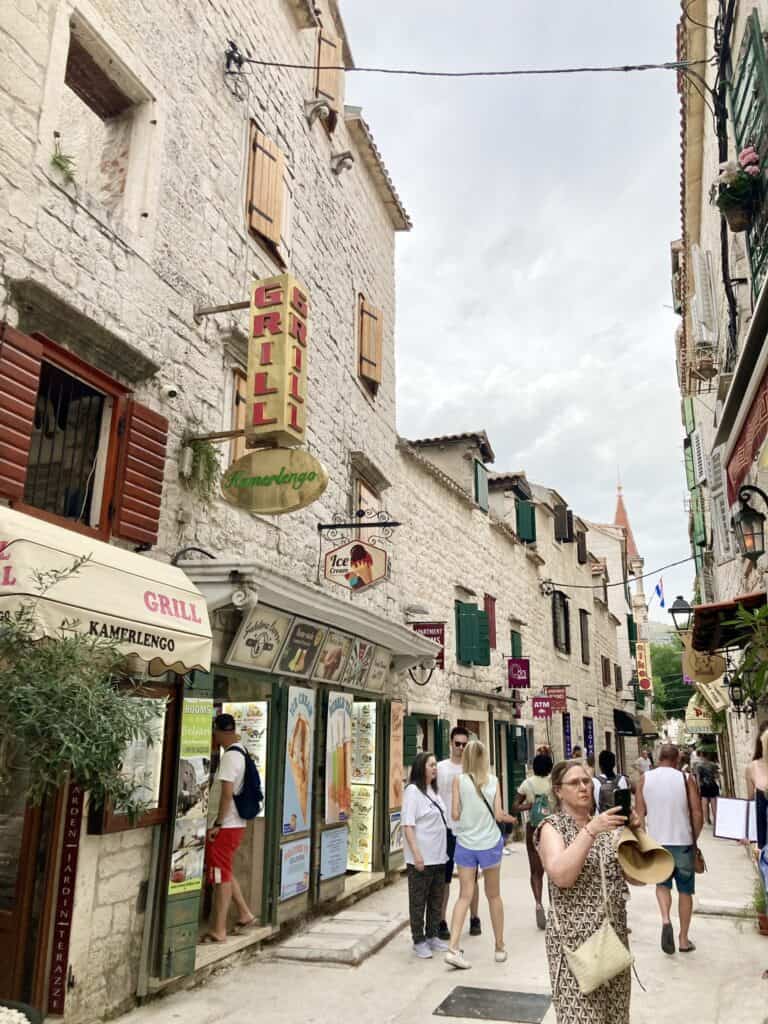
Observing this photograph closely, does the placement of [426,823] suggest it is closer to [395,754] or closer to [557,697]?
[395,754]

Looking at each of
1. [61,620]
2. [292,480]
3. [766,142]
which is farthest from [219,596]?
[766,142]

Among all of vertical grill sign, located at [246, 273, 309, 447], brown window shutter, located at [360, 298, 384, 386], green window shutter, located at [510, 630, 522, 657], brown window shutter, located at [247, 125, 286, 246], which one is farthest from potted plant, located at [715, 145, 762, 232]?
green window shutter, located at [510, 630, 522, 657]

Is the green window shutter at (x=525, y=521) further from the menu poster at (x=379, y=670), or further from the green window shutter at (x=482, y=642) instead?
the menu poster at (x=379, y=670)

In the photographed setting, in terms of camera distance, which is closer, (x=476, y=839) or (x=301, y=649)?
(x=476, y=839)

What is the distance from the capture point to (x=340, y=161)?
11.1 meters

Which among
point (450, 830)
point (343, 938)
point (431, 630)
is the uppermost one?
point (431, 630)

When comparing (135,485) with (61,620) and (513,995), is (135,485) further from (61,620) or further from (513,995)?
(513,995)

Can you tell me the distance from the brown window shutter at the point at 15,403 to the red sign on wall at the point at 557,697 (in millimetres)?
15155

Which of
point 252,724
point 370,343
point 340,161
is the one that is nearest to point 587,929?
point 252,724

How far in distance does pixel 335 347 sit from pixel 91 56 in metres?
4.78

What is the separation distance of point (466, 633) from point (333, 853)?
21.4 ft

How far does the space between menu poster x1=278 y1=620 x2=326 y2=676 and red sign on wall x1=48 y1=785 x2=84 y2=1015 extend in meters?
2.77

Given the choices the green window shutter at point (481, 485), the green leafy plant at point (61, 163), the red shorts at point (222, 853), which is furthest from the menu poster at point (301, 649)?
the green window shutter at point (481, 485)

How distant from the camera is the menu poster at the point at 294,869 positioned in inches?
279
